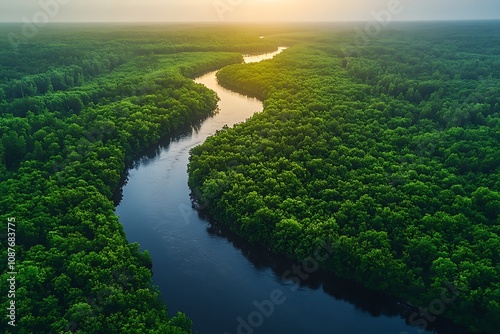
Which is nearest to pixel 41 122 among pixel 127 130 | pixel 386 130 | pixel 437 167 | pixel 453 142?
pixel 127 130

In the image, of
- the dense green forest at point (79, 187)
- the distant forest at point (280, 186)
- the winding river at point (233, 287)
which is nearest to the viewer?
the dense green forest at point (79, 187)

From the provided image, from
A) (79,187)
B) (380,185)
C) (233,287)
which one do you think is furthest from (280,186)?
(79,187)

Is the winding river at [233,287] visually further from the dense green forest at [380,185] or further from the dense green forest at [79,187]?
the dense green forest at [79,187]

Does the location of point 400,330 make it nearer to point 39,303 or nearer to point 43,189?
point 39,303

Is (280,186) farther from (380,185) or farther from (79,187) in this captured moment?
(79,187)

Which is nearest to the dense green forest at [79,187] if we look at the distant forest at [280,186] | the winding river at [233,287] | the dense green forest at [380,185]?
the distant forest at [280,186]

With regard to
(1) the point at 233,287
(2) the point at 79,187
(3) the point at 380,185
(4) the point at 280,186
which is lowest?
(1) the point at 233,287

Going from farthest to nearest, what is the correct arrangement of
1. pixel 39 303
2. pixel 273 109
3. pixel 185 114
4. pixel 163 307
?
1. pixel 185 114
2. pixel 273 109
3. pixel 163 307
4. pixel 39 303
